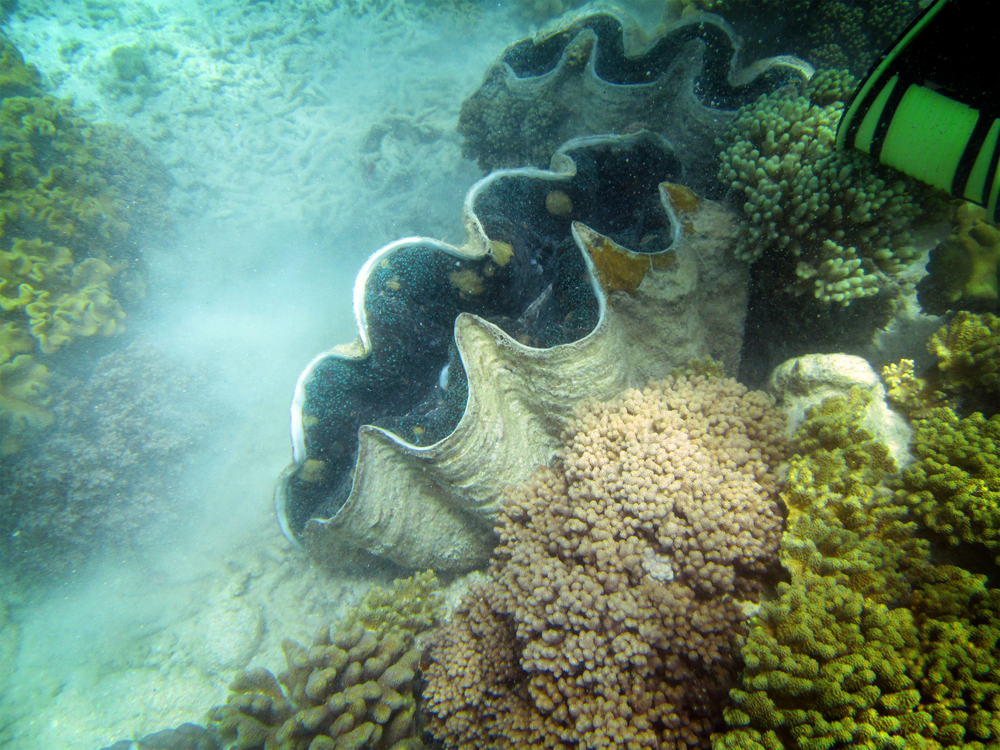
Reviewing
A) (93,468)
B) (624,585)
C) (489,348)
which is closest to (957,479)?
(624,585)

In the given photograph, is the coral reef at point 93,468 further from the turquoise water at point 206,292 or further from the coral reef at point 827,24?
the coral reef at point 827,24

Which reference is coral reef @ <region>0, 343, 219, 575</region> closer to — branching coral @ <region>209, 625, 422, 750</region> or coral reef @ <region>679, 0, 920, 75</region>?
branching coral @ <region>209, 625, 422, 750</region>

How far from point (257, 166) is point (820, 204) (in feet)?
24.2

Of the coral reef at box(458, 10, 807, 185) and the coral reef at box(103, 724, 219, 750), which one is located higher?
the coral reef at box(458, 10, 807, 185)

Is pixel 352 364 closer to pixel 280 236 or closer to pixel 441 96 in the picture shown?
pixel 280 236

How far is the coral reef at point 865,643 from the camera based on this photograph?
125cm

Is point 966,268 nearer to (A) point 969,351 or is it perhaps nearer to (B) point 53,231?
(A) point 969,351

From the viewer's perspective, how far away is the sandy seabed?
561 centimetres

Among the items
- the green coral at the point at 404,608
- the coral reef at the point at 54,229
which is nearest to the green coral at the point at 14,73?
the coral reef at the point at 54,229

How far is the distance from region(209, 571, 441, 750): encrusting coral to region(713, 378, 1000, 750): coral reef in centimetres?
160

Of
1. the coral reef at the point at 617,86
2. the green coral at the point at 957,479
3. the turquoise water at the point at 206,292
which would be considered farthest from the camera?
the turquoise water at the point at 206,292

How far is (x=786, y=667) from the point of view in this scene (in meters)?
1.39

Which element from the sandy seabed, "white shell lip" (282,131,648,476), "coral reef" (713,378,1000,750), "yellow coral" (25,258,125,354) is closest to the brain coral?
"coral reef" (713,378,1000,750)

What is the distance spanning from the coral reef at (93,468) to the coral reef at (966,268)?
7283 millimetres
